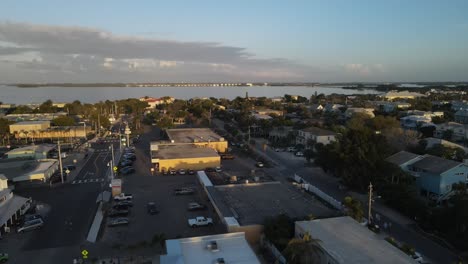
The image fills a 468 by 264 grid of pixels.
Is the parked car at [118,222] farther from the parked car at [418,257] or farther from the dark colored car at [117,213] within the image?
the parked car at [418,257]

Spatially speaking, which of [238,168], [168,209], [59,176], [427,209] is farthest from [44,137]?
[427,209]

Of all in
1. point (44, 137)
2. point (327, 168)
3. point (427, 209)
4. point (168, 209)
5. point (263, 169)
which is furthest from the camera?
point (44, 137)

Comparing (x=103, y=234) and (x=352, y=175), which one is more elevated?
(x=352, y=175)

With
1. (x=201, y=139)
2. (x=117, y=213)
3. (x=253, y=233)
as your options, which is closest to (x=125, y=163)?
(x=201, y=139)

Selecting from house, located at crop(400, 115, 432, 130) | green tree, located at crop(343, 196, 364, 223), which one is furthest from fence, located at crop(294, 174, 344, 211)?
house, located at crop(400, 115, 432, 130)

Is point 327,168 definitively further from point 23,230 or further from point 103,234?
point 23,230

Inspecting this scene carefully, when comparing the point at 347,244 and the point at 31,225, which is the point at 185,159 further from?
the point at 347,244

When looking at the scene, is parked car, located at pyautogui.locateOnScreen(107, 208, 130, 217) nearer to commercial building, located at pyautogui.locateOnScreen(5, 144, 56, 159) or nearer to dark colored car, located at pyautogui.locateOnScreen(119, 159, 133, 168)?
dark colored car, located at pyautogui.locateOnScreen(119, 159, 133, 168)
